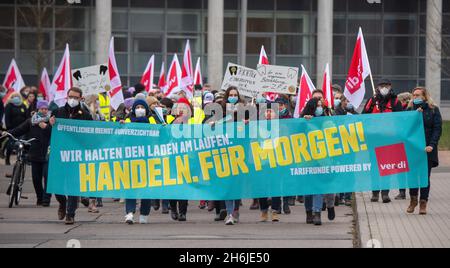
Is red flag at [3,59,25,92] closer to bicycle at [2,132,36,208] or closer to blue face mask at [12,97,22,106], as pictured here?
blue face mask at [12,97,22,106]

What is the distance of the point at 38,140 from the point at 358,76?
6.45 meters

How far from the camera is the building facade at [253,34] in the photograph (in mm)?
54406

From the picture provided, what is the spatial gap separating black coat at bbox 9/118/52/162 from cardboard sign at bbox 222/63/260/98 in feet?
14.0

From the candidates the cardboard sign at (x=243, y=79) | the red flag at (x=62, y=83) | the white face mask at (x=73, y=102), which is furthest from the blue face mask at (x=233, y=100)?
the red flag at (x=62, y=83)

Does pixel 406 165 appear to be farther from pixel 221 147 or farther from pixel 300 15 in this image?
pixel 300 15

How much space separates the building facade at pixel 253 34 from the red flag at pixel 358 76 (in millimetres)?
30778

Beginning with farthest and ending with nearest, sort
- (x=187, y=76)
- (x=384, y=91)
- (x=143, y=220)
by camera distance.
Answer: (x=187, y=76) → (x=384, y=91) → (x=143, y=220)

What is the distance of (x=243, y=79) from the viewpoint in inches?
878

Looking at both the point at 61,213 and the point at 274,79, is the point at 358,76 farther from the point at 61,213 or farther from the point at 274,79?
the point at 61,213

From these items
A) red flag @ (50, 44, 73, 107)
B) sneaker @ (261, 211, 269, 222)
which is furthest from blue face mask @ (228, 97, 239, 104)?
red flag @ (50, 44, 73, 107)

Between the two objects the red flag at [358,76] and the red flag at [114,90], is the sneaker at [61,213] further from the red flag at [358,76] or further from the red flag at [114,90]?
the red flag at [114,90]

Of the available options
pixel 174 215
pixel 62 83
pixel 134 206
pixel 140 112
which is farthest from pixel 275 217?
pixel 62 83
